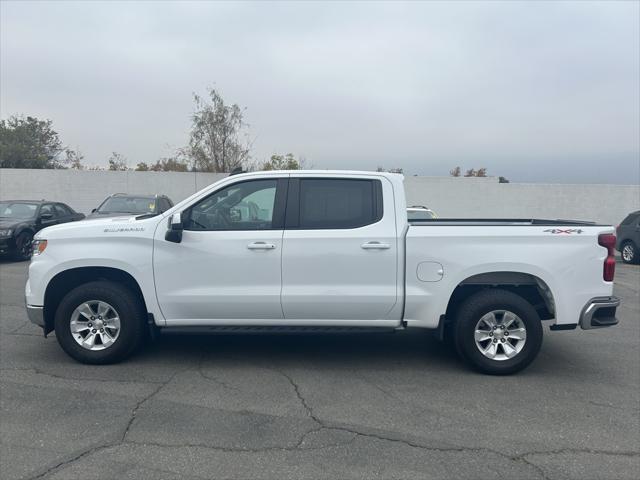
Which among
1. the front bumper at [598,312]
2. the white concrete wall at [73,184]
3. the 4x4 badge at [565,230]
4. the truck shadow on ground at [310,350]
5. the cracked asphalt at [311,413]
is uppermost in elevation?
the white concrete wall at [73,184]

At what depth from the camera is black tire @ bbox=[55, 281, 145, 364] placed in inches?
209

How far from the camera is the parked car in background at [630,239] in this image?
15.0m

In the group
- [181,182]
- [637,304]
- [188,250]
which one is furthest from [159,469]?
[181,182]

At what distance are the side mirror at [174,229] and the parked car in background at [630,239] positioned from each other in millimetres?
14222

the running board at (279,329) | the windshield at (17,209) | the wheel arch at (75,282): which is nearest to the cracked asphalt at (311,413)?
the running board at (279,329)

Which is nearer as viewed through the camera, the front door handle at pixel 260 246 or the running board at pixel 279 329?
the front door handle at pixel 260 246

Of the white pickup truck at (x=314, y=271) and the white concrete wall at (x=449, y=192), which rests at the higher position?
the white concrete wall at (x=449, y=192)

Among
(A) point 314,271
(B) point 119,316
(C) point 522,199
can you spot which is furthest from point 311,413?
(C) point 522,199

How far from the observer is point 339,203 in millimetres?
5422

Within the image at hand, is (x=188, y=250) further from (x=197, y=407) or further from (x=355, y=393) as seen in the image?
(x=355, y=393)

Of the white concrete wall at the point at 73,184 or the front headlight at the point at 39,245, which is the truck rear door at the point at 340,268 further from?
the white concrete wall at the point at 73,184

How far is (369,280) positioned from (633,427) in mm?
2516

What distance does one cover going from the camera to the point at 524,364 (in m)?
5.30

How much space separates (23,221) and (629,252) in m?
16.4
